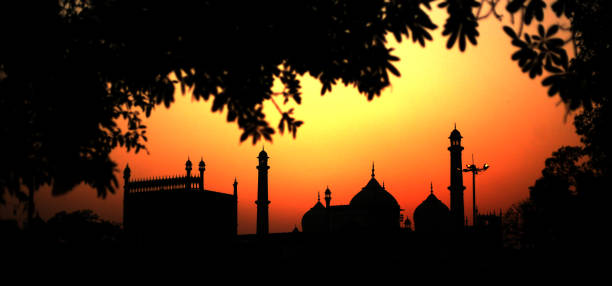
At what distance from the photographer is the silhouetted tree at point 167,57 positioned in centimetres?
651

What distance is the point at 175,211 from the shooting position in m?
24.5

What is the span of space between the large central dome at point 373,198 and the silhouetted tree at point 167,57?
41.4 metres

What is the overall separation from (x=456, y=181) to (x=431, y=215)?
9.86m

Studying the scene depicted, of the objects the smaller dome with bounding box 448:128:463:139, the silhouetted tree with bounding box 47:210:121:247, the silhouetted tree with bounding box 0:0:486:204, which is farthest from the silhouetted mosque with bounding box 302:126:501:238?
the silhouetted tree with bounding box 0:0:486:204

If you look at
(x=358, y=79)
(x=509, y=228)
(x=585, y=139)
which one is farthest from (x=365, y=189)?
(x=358, y=79)

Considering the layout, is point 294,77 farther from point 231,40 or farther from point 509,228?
point 509,228

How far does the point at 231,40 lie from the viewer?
6.46 m

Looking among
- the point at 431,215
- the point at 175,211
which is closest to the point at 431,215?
the point at 431,215

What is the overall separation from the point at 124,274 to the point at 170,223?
13142 mm

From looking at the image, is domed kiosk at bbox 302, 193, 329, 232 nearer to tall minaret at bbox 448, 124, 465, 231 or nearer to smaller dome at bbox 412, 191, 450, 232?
smaller dome at bbox 412, 191, 450, 232

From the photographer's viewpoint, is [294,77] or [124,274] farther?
[124,274]

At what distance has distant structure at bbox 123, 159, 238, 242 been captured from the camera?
24.4 meters

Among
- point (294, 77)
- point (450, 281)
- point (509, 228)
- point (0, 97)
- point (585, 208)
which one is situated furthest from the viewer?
point (509, 228)

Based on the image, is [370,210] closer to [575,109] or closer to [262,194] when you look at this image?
[262,194]
